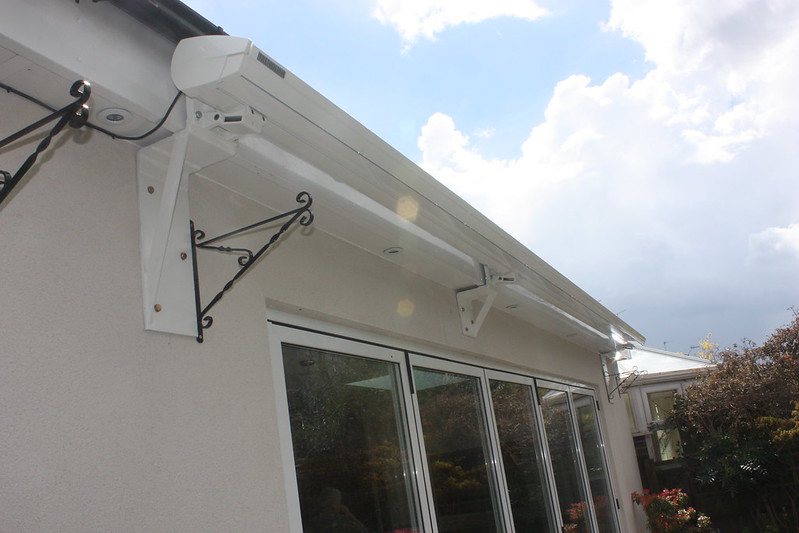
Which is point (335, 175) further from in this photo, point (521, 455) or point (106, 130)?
point (521, 455)

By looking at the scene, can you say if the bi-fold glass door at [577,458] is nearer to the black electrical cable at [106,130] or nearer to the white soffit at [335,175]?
the white soffit at [335,175]

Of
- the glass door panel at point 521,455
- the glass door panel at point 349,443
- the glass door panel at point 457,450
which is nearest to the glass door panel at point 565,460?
the glass door panel at point 521,455

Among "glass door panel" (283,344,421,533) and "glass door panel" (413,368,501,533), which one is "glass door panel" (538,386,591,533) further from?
"glass door panel" (283,344,421,533)

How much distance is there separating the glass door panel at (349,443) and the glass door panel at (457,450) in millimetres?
269

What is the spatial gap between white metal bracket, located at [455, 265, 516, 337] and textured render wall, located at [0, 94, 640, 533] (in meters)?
1.59

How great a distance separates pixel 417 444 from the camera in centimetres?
343

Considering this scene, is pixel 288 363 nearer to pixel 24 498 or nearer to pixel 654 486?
pixel 24 498

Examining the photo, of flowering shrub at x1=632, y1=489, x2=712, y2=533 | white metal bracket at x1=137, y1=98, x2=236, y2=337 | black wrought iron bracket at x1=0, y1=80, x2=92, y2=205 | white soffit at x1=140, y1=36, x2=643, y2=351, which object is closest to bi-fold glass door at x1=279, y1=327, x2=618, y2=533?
white soffit at x1=140, y1=36, x2=643, y2=351

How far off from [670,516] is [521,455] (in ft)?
9.68

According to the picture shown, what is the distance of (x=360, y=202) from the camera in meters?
2.57

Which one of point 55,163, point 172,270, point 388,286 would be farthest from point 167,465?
point 388,286

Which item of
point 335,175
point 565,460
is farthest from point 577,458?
point 335,175

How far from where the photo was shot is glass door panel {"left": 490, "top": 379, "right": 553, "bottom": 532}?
14.9 ft

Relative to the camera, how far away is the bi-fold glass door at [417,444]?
268 centimetres
